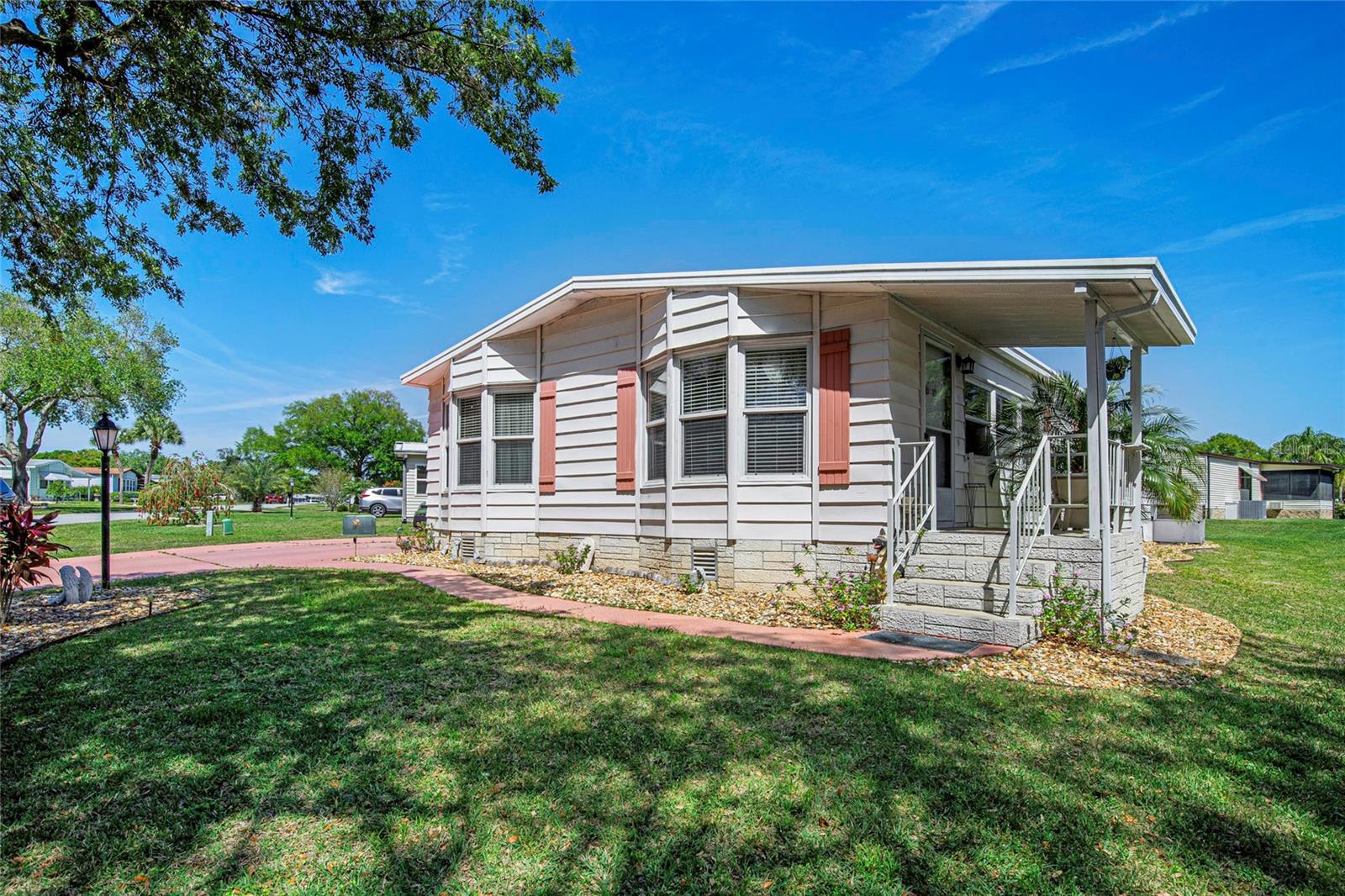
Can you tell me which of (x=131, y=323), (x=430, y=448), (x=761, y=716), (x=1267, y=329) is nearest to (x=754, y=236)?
(x=430, y=448)

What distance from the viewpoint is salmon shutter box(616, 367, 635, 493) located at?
9109mm

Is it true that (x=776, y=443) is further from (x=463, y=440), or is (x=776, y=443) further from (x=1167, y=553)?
(x=1167, y=553)

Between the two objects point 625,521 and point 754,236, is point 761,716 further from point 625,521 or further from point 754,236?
point 754,236

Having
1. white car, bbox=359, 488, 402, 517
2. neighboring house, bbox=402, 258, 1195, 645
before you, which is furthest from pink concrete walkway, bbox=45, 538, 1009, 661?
white car, bbox=359, 488, 402, 517

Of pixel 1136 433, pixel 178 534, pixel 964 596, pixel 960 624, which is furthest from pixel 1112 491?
pixel 178 534

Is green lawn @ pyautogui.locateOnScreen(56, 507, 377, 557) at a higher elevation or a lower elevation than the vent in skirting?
lower

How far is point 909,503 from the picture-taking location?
686 centimetres

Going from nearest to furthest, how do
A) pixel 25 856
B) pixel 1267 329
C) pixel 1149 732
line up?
pixel 25 856 → pixel 1149 732 → pixel 1267 329

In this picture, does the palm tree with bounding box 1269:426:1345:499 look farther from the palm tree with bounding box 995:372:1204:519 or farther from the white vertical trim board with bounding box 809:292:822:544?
the white vertical trim board with bounding box 809:292:822:544

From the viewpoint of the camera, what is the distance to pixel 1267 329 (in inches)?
595

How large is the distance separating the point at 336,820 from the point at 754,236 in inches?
583

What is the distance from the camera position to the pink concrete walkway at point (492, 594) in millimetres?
5352

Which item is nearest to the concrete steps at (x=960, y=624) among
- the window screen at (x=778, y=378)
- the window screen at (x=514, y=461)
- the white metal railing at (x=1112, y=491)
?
the white metal railing at (x=1112, y=491)

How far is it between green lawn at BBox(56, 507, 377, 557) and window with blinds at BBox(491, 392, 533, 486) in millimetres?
8862
